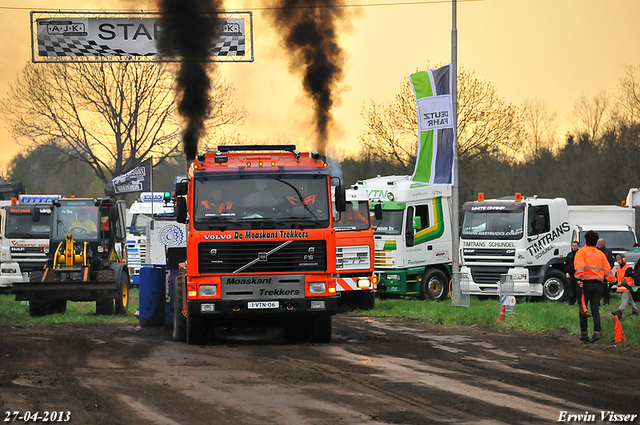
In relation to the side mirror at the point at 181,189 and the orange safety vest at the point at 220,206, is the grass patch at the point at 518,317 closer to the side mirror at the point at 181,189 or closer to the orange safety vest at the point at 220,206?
the orange safety vest at the point at 220,206

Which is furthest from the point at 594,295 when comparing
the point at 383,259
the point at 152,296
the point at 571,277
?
the point at 383,259

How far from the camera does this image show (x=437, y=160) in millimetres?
20656

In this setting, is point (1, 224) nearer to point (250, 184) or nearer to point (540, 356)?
point (250, 184)

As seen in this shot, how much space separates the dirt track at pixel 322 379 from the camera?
26.6ft

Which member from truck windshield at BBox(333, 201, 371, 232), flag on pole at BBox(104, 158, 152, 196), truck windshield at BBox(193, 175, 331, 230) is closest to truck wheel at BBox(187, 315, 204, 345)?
truck windshield at BBox(193, 175, 331, 230)

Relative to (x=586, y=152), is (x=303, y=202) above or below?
below

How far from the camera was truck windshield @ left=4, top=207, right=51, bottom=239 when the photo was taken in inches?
1069

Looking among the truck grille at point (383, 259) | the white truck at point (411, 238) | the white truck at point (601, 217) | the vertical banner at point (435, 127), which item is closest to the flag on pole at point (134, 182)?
the white truck at point (411, 238)

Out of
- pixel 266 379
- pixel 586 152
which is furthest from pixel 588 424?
pixel 586 152

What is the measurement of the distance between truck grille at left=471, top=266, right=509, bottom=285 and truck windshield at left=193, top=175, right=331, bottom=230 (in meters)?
12.1

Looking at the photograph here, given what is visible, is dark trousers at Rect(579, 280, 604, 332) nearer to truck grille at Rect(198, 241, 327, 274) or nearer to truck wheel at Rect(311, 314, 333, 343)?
truck wheel at Rect(311, 314, 333, 343)

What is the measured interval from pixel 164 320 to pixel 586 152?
4532 centimetres

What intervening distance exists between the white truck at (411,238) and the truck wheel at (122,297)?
651 centimetres

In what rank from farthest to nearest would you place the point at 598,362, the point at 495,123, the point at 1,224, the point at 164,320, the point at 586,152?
the point at 586,152, the point at 495,123, the point at 1,224, the point at 164,320, the point at 598,362
